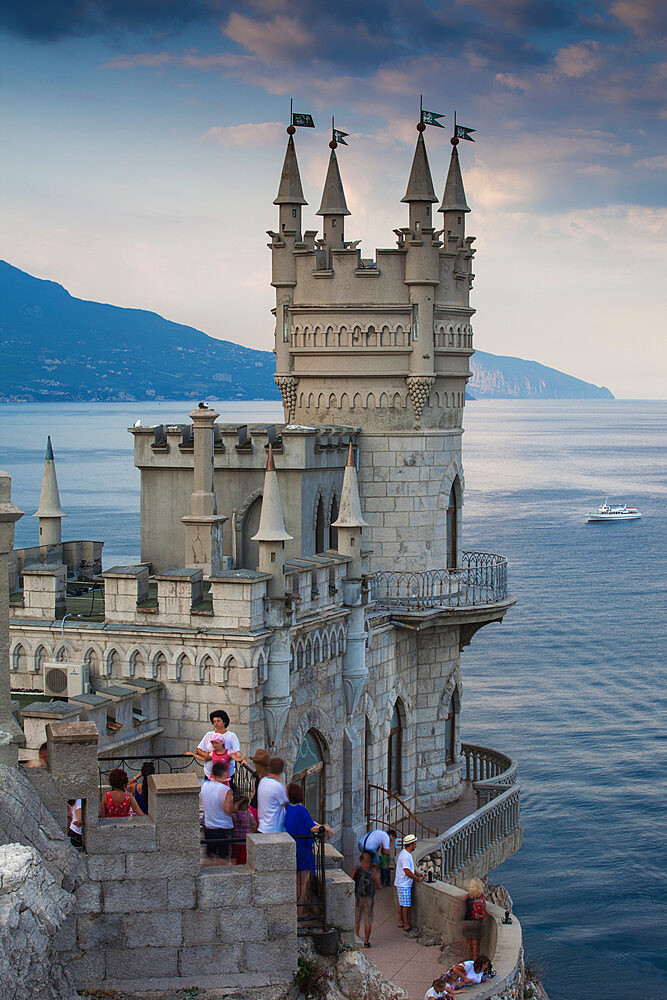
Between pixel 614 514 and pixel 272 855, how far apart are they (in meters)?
120

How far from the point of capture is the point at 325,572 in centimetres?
2398

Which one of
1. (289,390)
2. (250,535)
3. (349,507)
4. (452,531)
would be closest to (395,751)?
(452,531)

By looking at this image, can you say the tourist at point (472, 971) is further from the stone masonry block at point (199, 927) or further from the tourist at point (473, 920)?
the stone masonry block at point (199, 927)

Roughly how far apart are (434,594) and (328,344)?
5.78m

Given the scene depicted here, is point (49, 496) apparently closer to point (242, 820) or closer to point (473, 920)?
point (473, 920)

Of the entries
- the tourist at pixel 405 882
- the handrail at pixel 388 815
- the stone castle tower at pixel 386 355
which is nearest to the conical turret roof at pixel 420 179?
the stone castle tower at pixel 386 355

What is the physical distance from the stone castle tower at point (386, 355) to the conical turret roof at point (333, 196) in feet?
4.28

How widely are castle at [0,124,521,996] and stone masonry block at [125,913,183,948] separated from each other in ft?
20.8

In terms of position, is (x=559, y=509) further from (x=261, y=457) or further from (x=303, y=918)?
(x=303, y=918)

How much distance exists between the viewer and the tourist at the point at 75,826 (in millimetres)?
13050

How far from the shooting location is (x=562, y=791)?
168 ft

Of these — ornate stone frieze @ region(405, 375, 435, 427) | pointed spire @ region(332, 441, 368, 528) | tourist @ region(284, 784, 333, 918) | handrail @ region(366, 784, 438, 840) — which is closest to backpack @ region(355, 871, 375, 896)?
handrail @ region(366, 784, 438, 840)

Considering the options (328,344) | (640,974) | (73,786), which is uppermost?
(328,344)

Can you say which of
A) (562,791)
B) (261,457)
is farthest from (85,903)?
(562,791)
